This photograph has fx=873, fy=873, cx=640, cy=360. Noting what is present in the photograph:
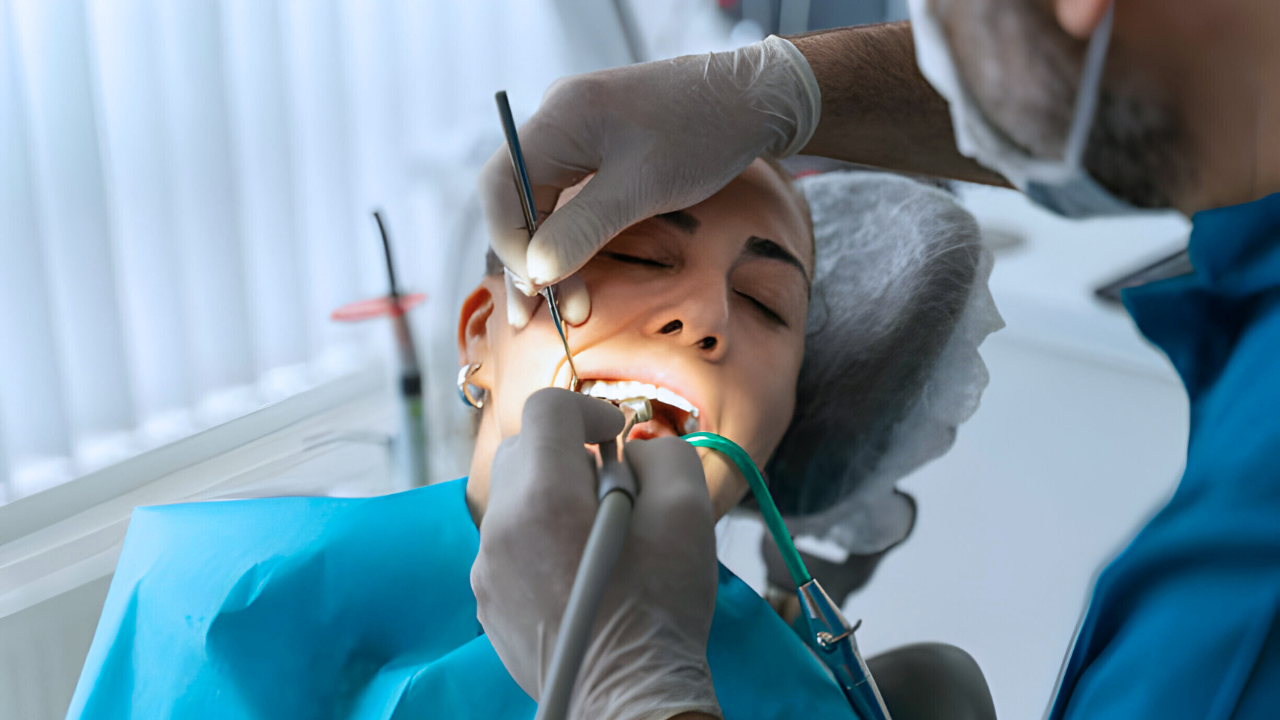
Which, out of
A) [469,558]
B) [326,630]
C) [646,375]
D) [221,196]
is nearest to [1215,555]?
[646,375]

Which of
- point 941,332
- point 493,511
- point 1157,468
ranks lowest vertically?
point 1157,468

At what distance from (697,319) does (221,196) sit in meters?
0.87

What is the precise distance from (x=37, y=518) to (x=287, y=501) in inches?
15.6

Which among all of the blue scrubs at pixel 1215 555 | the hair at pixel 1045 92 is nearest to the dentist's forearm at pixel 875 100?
the hair at pixel 1045 92

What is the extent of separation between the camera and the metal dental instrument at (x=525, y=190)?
0.92 m

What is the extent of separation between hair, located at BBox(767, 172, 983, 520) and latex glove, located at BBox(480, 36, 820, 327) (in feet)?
1.60

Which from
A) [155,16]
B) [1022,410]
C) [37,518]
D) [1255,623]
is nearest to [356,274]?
[155,16]

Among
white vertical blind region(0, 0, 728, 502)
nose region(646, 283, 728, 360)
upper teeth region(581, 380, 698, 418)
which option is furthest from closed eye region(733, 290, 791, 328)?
white vertical blind region(0, 0, 728, 502)

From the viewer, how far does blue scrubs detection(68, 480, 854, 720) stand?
3.37 feet

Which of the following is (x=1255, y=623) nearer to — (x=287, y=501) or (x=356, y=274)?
(x=287, y=501)

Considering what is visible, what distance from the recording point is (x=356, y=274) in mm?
1709

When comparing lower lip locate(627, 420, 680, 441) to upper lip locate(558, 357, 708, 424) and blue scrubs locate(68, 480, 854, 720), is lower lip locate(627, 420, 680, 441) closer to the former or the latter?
upper lip locate(558, 357, 708, 424)

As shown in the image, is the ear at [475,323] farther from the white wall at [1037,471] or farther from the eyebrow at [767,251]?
the white wall at [1037,471]

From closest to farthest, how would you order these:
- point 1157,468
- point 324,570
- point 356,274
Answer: point 324,570 < point 1157,468 < point 356,274
